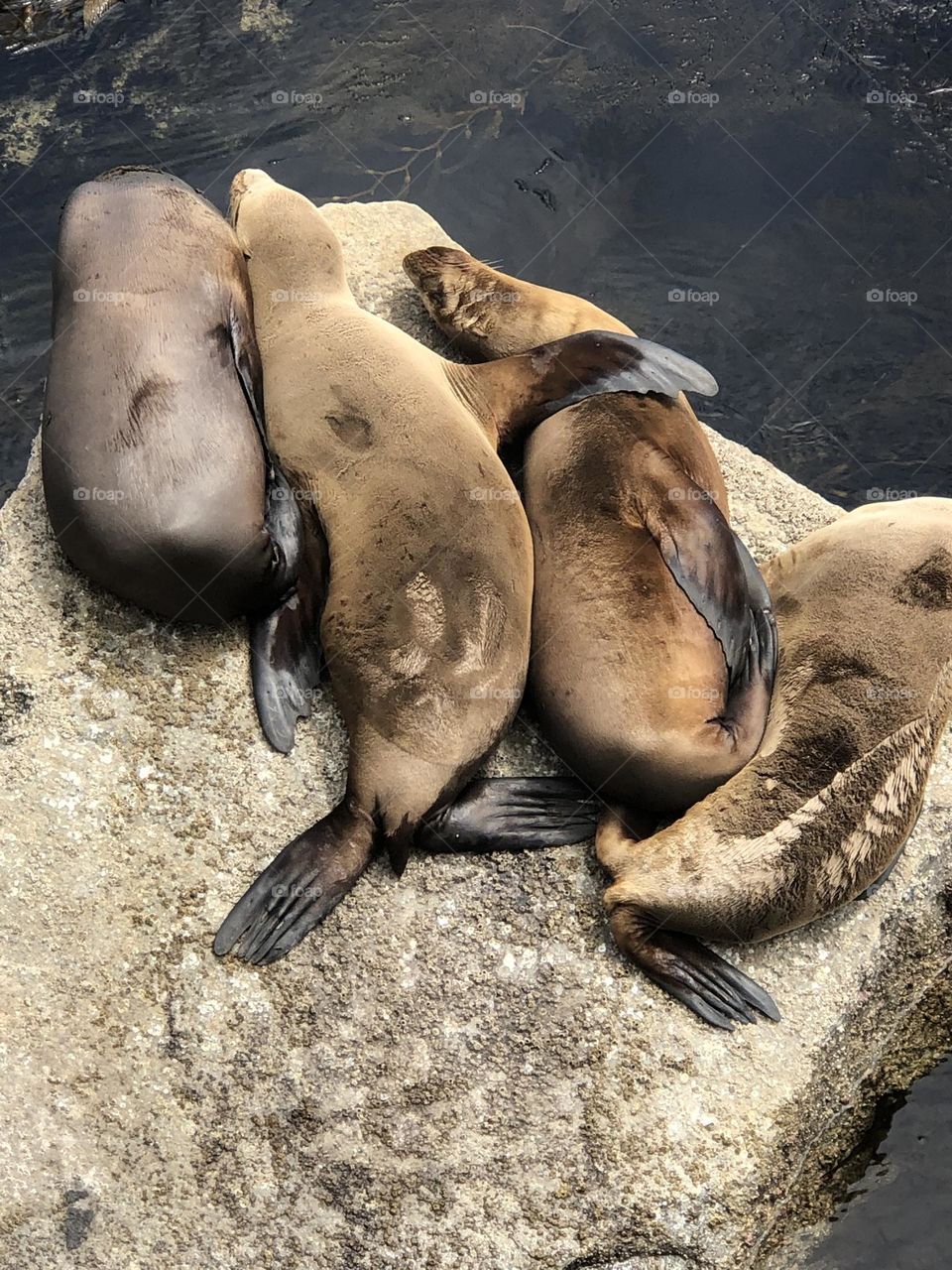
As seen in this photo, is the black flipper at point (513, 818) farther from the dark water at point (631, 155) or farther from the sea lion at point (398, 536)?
the dark water at point (631, 155)

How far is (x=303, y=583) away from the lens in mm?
4758

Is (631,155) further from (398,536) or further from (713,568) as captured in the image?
(398,536)

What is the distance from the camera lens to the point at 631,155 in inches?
311

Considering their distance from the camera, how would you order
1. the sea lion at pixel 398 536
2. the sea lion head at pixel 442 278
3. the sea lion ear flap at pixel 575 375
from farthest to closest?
1. the sea lion head at pixel 442 278
2. the sea lion ear flap at pixel 575 375
3. the sea lion at pixel 398 536

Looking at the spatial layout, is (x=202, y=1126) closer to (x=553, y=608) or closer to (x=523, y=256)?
(x=553, y=608)

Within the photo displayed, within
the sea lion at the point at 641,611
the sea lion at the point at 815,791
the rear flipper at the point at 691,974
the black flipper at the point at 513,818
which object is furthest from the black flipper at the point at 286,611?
the rear flipper at the point at 691,974

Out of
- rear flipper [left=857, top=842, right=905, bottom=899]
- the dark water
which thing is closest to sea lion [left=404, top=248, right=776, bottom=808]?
rear flipper [left=857, top=842, right=905, bottom=899]

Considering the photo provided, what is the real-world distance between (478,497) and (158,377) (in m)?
1.13

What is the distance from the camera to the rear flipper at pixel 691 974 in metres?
4.12

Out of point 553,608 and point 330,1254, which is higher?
point 553,608

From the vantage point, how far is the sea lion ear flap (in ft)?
16.5

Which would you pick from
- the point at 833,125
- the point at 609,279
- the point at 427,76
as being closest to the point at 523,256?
the point at 609,279

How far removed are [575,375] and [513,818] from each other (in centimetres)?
170

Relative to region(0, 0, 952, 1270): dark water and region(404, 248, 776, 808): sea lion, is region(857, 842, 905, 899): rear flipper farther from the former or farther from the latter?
region(0, 0, 952, 1270): dark water
